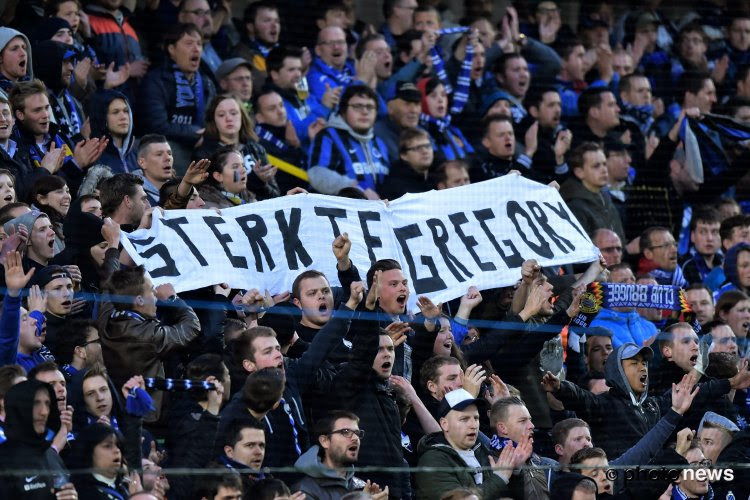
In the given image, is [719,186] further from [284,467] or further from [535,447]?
[284,467]

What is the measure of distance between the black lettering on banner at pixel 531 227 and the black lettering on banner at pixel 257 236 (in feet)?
5.26

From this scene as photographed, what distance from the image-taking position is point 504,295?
9477 mm

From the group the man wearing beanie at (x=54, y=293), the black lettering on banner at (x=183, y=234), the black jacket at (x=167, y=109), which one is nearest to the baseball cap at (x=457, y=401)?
the black lettering on banner at (x=183, y=234)

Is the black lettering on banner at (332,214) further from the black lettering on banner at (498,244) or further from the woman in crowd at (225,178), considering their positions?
the black lettering on banner at (498,244)

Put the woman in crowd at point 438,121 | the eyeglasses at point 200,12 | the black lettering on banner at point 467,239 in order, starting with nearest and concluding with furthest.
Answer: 1. the black lettering on banner at point 467,239
2. the eyeglasses at point 200,12
3. the woman in crowd at point 438,121

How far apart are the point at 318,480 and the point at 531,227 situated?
2964mm

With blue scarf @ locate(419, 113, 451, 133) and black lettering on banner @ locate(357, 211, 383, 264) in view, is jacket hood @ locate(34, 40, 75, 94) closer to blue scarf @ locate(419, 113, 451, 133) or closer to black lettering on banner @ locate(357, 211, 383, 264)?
black lettering on banner @ locate(357, 211, 383, 264)

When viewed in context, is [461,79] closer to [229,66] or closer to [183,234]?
[229,66]

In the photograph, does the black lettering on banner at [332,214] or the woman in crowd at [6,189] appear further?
the black lettering on banner at [332,214]

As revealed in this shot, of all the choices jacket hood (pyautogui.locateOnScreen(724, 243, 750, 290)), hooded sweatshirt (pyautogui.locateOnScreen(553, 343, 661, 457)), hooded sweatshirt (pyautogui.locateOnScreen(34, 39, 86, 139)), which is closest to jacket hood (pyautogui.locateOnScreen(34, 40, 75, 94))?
hooded sweatshirt (pyautogui.locateOnScreen(34, 39, 86, 139))

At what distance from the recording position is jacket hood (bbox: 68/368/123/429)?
727cm

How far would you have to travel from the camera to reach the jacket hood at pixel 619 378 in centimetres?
903

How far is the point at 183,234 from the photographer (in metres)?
8.79

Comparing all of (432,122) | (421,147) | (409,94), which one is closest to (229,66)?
(409,94)
